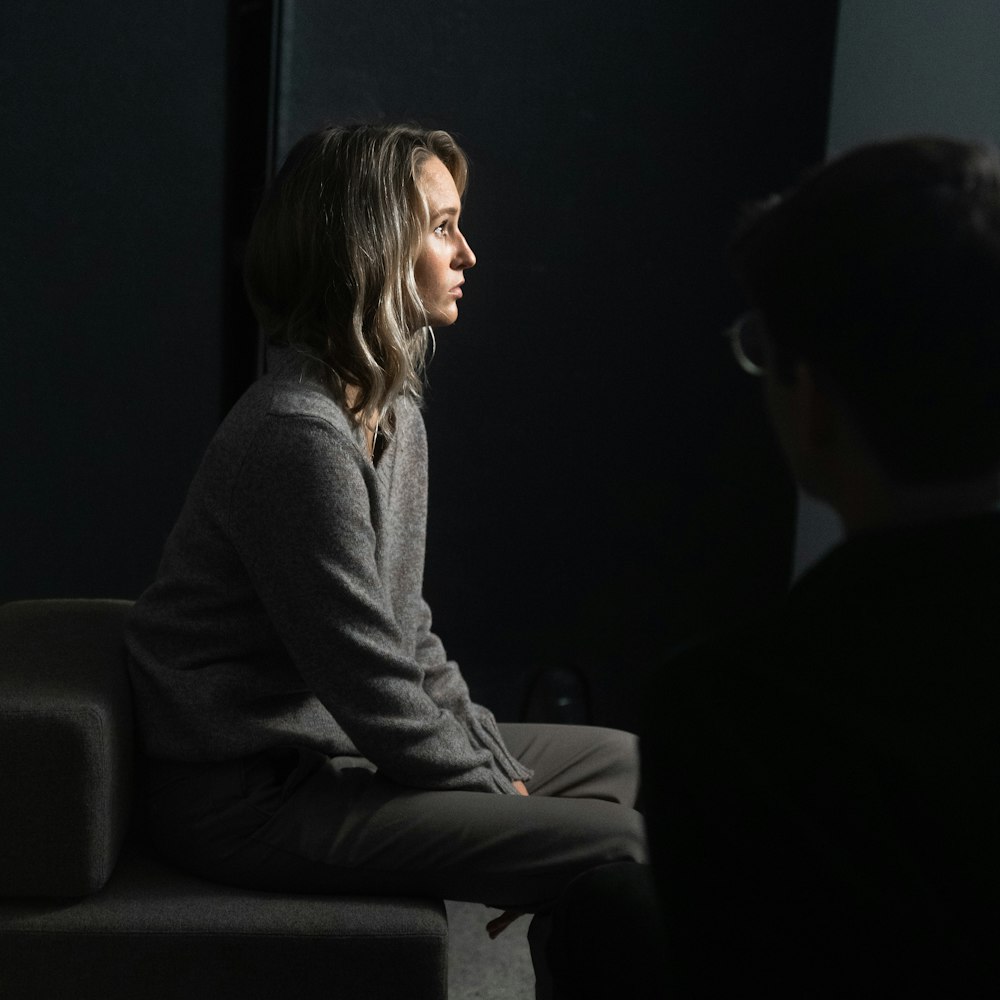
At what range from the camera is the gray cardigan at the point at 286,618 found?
1.33 m

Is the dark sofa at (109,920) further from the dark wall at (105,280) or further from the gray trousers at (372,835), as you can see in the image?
the dark wall at (105,280)

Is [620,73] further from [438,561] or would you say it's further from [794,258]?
[794,258]

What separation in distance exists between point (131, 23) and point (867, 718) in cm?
181

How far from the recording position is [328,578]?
1.32 m

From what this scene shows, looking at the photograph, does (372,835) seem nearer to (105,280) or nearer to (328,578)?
(328,578)

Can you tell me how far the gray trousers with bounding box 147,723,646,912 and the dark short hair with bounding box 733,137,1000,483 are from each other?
2.49 feet

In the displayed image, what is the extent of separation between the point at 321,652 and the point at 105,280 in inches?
40.9

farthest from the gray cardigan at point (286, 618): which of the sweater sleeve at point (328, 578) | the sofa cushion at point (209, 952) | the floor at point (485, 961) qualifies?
the floor at point (485, 961)

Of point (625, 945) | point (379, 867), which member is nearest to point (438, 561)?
point (379, 867)

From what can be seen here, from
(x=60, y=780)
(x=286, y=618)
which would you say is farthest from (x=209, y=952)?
(x=286, y=618)

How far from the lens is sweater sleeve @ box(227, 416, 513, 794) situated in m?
1.33

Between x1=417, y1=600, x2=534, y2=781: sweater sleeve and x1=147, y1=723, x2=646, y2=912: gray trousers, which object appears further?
x1=417, y1=600, x2=534, y2=781: sweater sleeve

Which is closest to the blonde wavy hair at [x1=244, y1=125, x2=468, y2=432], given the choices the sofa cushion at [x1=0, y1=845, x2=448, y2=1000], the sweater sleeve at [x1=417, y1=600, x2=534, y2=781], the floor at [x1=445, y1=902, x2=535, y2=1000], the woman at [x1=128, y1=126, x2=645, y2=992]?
the woman at [x1=128, y1=126, x2=645, y2=992]

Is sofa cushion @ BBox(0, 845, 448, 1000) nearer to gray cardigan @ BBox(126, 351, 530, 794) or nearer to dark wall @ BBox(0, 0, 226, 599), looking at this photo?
gray cardigan @ BBox(126, 351, 530, 794)
